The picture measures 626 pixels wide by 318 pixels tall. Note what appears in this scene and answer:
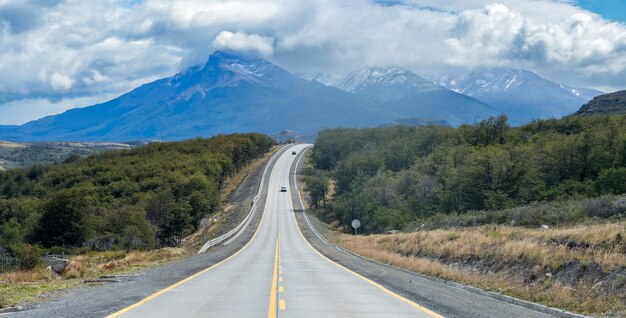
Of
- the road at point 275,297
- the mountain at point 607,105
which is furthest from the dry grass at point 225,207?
the mountain at point 607,105

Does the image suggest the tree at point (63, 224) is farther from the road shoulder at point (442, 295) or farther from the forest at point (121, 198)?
the road shoulder at point (442, 295)

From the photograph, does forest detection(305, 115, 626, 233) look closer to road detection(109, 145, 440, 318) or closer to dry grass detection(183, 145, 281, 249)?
road detection(109, 145, 440, 318)

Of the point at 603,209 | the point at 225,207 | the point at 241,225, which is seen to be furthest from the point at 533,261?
the point at 225,207

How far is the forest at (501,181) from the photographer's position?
39.3 m

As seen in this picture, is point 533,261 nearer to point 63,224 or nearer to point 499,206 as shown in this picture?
point 499,206

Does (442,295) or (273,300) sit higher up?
(273,300)

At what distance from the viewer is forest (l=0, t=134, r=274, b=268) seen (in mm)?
67188

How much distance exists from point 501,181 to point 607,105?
89115 millimetres

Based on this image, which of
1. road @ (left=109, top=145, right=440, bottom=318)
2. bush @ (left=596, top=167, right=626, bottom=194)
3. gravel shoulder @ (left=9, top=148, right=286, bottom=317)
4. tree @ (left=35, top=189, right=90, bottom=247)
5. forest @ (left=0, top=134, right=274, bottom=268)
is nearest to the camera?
gravel shoulder @ (left=9, top=148, right=286, bottom=317)

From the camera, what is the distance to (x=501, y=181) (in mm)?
62312

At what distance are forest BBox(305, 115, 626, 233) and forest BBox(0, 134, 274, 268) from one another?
2362 centimetres

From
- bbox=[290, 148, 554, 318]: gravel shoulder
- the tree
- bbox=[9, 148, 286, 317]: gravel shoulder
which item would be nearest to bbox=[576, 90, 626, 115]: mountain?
the tree

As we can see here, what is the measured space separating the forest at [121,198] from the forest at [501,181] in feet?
77.5

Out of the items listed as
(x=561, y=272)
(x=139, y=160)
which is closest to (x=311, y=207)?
(x=139, y=160)
